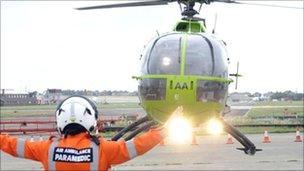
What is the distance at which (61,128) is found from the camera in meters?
4.05

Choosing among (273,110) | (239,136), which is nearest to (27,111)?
(273,110)

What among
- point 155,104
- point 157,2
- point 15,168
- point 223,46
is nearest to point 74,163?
point 155,104

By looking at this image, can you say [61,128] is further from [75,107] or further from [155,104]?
[155,104]

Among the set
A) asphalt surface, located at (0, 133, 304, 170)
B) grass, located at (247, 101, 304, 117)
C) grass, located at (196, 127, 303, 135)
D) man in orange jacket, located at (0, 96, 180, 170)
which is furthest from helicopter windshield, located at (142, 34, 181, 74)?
grass, located at (247, 101, 304, 117)

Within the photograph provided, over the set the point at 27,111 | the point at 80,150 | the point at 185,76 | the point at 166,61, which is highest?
the point at 27,111

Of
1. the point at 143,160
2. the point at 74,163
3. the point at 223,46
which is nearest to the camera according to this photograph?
the point at 74,163

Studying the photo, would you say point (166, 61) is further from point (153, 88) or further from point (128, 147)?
point (128, 147)

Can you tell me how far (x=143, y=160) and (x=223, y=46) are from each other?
10940 mm

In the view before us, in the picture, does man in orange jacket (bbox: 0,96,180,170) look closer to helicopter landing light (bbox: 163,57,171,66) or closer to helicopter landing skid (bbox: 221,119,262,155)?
helicopter landing light (bbox: 163,57,171,66)

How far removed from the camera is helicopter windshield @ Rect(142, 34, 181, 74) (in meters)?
6.81

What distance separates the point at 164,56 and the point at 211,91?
2.52ft

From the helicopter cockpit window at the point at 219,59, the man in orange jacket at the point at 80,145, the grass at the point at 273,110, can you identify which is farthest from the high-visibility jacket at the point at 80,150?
the grass at the point at 273,110

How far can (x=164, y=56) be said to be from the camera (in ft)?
22.8

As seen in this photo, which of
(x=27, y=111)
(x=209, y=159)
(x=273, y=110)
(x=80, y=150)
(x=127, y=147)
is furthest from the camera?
(x=27, y=111)
